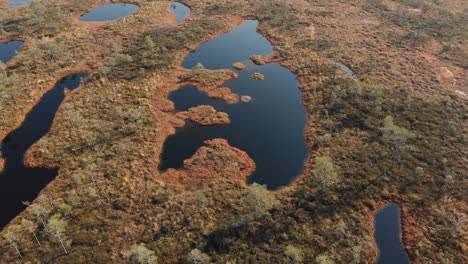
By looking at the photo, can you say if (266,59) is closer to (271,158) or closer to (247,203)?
(271,158)

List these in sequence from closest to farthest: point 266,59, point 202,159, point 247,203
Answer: point 247,203 → point 202,159 → point 266,59

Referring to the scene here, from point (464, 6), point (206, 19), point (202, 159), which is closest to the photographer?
point (202, 159)

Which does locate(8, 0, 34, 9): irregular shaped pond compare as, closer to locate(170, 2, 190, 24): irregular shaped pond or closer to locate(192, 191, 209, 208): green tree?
locate(170, 2, 190, 24): irregular shaped pond

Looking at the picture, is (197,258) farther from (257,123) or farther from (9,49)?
(9,49)

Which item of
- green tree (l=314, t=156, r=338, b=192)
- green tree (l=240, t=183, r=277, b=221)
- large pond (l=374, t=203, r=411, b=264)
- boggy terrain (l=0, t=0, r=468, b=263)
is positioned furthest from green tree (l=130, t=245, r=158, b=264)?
large pond (l=374, t=203, r=411, b=264)

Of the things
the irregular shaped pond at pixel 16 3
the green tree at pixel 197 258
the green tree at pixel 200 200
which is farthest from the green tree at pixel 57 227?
the irregular shaped pond at pixel 16 3

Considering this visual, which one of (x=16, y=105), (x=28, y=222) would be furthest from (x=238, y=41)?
(x=28, y=222)
